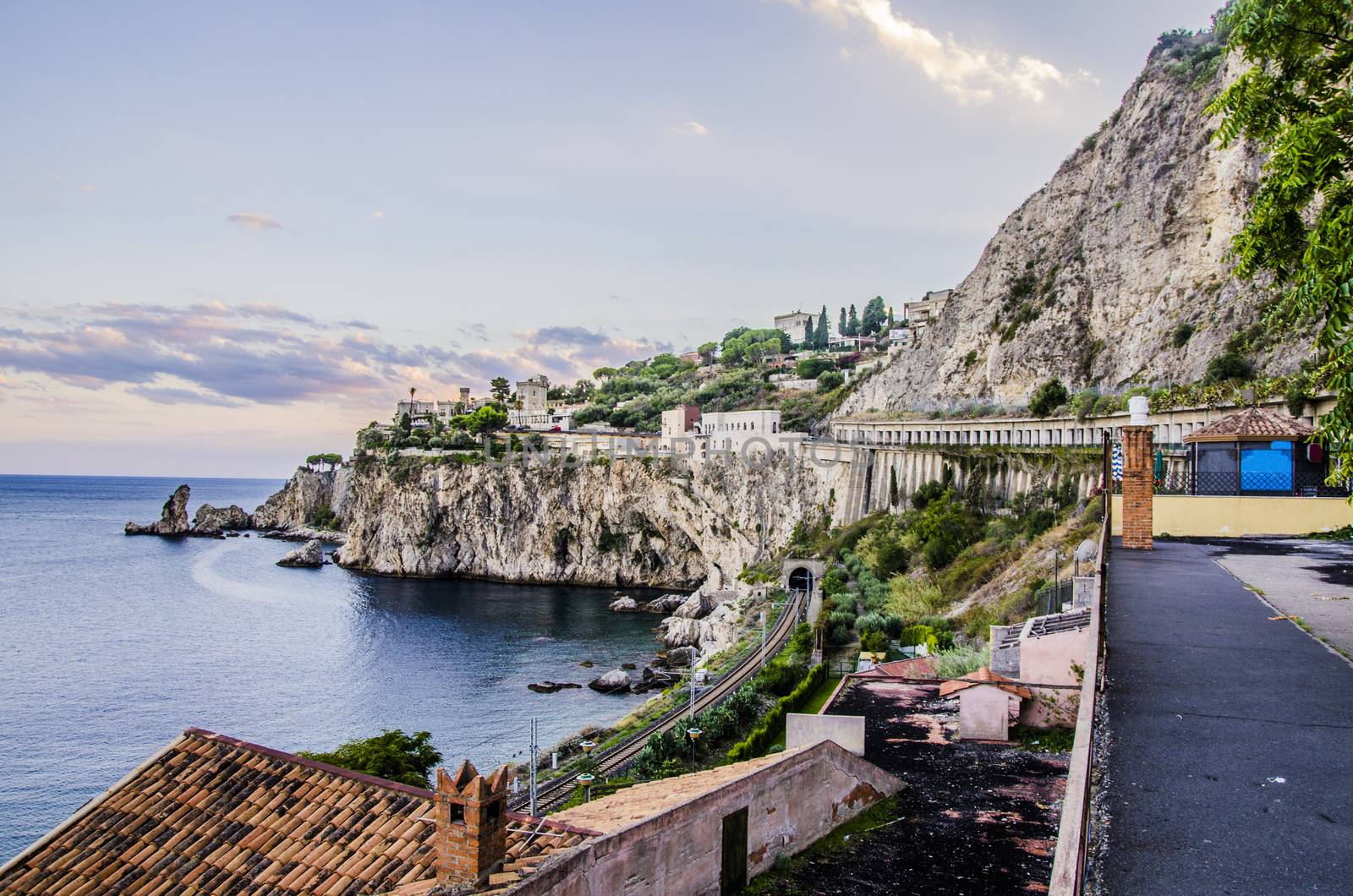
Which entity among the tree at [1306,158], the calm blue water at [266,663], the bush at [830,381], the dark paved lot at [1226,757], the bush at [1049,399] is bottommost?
the calm blue water at [266,663]

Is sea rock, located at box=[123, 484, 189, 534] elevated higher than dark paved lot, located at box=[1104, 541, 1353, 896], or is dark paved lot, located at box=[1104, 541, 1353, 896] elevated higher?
dark paved lot, located at box=[1104, 541, 1353, 896]

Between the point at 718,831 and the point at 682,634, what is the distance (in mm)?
40073

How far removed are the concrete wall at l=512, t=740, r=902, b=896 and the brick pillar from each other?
6.30 meters

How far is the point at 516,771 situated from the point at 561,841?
19.7 m

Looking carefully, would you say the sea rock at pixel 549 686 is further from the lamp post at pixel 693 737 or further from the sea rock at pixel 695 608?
the lamp post at pixel 693 737

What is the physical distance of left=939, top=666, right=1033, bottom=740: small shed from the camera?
1223 cm

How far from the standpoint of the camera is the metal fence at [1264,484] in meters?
16.8

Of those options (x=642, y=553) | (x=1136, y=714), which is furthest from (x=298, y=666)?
(x=1136, y=714)

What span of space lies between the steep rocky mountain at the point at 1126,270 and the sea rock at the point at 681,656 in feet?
85.2

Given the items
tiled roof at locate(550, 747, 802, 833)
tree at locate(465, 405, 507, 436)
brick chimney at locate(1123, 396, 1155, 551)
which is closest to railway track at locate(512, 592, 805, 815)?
tiled roof at locate(550, 747, 802, 833)

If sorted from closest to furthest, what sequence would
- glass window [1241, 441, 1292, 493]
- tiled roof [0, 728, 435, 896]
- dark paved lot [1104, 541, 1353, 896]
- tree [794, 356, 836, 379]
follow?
dark paved lot [1104, 541, 1353, 896]
tiled roof [0, 728, 435, 896]
glass window [1241, 441, 1292, 493]
tree [794, 356, 836, 379]

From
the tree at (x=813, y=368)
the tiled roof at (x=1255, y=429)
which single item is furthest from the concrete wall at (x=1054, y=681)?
the tree at (x=813, y=368)

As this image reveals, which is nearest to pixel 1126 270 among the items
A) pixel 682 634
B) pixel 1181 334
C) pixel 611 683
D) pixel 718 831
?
pixel 1181 334

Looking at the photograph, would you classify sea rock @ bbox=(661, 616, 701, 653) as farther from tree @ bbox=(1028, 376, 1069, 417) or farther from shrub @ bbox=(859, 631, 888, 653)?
tree @ bbox=(1028, 376, 1069, 417)
